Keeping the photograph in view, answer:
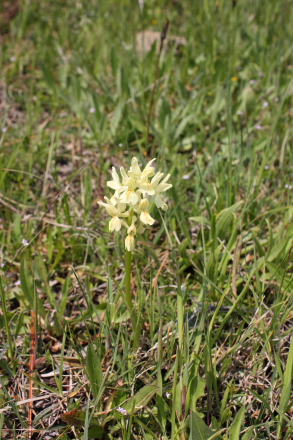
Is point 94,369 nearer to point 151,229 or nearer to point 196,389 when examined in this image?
point 196,389

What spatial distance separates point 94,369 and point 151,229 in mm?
1148

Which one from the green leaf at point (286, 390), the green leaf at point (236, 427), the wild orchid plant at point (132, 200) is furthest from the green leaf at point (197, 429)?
the wild orchid plant at point (132, 200)

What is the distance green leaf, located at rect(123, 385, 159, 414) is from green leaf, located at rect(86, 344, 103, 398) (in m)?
0.16

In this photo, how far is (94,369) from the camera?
183 centimetres

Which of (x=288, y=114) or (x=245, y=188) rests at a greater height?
(x=288, y=114)

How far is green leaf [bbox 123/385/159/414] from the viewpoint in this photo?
5.82 feet

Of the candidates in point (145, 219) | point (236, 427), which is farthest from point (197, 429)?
point (145, 219)

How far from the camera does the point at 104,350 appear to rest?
210cm

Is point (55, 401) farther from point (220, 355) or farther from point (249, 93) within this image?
point (249, 93)

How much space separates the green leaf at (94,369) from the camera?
1.81 meters

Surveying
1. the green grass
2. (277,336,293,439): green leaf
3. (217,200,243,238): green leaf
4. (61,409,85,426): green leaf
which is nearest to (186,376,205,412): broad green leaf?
the green grass

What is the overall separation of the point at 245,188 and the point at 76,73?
87.5 inches

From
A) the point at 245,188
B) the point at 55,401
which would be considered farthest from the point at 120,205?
the point at 245,188

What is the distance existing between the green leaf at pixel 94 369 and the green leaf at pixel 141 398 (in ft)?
0.52
